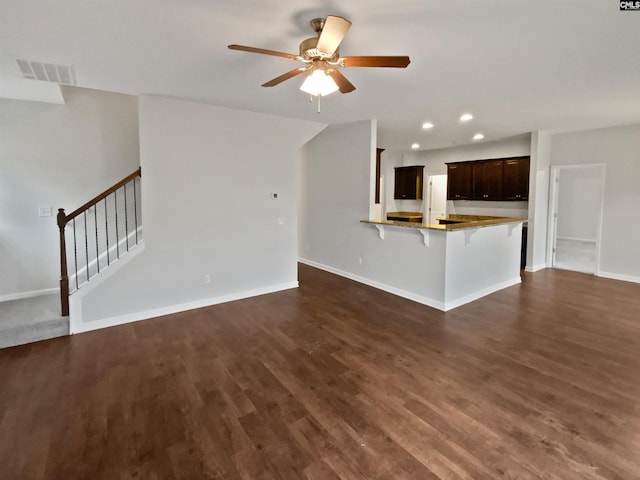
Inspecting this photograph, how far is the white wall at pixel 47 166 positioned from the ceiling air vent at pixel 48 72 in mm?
1135

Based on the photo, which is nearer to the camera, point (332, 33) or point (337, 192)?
point (332, 33)

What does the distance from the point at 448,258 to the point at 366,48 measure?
8.97ft

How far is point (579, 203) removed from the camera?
9.63 metres

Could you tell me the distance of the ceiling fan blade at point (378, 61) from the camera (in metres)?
2.11

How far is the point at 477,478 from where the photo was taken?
1.75 meters

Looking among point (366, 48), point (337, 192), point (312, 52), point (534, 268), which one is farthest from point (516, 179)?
point (312, 52)

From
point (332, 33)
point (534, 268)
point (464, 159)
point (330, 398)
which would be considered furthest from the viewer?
point (464, 159)

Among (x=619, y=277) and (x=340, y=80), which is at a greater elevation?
(x=340, y=80)

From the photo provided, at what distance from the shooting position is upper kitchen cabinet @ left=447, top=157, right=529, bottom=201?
6609 mm

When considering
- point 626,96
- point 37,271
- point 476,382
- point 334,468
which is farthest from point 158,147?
point 626,96

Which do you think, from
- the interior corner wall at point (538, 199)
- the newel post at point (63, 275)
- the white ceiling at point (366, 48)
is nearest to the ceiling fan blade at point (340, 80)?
the white ceiling at point (366, 48)

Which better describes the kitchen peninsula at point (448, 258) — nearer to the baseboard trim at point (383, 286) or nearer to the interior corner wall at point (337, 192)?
the baseboard trim at point (383, 286)

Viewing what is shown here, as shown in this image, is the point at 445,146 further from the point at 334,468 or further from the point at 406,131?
the point at 334,468

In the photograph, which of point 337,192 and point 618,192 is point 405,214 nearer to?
point 337,192
